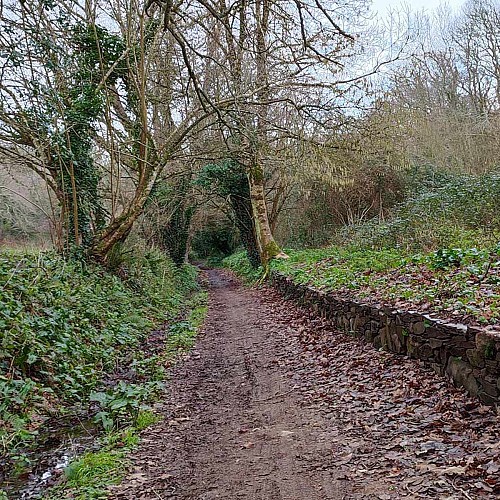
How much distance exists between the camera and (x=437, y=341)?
5.43 m

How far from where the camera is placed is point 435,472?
3645 mm

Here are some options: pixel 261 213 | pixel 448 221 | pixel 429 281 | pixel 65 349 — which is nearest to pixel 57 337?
pixel 65 349

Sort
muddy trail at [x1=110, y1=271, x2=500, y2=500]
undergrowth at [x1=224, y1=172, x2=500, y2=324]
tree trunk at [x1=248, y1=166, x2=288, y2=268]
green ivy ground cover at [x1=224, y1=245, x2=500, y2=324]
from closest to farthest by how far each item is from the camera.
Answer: muddy trail at [x1=110, y1=271, x2=500, y2=500] → green ivy ground cover at [x1=224, y1=245, x2=500, y2=324] → undergrowth at [x1=224, y1=172, x2=500, y2=324] → tree trunk at [x1=248, y1=166, x2=288, y2=268]

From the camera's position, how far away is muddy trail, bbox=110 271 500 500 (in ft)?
12.2

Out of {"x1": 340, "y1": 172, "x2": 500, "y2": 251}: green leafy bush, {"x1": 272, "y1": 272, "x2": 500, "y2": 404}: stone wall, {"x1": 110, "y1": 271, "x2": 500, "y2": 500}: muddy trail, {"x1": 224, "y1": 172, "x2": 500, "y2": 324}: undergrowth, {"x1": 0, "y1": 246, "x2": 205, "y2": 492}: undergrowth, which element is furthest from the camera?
{"x1": 340, "y1": 172, "x2": 500, "y2": 251}: green leafy bush

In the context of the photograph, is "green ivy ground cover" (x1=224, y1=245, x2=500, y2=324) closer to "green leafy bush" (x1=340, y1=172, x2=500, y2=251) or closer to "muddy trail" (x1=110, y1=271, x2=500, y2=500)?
"green leafy bush" (x1=340, y1=172, x2=500, y2=251)

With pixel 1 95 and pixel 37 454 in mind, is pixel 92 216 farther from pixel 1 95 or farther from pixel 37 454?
pixel 37 454

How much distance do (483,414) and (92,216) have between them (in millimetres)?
11841

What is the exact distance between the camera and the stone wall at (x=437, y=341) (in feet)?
14.7

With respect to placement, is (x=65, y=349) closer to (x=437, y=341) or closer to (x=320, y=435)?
Answer: (x=320, y=435)

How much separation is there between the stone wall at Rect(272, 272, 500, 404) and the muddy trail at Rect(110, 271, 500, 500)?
162mm

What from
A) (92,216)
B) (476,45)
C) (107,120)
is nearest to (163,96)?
(107,120)

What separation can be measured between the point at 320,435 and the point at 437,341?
1701mm

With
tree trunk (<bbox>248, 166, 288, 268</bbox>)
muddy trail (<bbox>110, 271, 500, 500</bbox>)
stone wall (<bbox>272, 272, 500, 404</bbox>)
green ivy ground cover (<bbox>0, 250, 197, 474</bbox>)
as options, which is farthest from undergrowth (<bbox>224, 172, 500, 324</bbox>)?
A: green ivy ground cover (<bbox>0, 250, 197, 474</bbox>)
